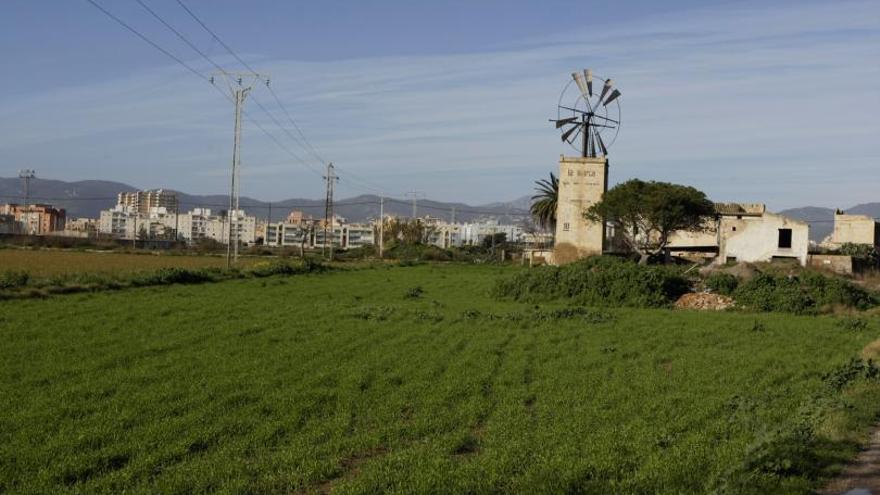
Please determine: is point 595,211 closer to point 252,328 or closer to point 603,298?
point 603,298

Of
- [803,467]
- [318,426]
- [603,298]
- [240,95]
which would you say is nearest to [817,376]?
[803,467]

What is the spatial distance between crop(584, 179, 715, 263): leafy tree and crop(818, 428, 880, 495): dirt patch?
54035 millimetres

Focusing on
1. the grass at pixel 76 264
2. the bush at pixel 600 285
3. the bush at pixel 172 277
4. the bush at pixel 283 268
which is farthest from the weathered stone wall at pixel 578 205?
the bush at pixel 172 277

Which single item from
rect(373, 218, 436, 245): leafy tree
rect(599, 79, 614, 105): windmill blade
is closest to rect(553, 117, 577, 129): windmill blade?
rect(599, 79, 614, 105): windmill blade

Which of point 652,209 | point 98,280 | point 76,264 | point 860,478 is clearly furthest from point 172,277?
point 652,209

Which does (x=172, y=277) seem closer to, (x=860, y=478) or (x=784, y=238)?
(x=860, y=478)

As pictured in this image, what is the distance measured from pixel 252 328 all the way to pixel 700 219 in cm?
5171

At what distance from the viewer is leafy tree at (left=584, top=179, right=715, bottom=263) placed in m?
63.1

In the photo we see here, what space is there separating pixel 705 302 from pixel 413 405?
23722 mm

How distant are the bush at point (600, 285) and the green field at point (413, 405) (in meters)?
10.3

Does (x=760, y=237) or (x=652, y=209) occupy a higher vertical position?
(x=652, y=209)

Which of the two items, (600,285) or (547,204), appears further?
(547,204)

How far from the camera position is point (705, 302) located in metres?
Answer: 33.5

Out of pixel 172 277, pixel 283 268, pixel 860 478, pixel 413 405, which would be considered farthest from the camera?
pixel 283 268
